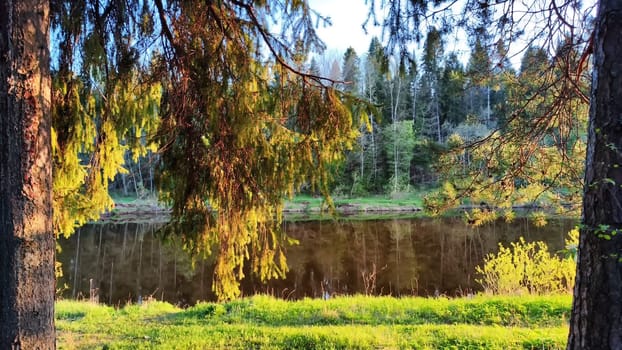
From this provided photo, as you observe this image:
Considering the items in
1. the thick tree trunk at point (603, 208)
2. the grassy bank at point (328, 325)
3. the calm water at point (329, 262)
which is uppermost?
the thick tree trunk at point (603, 208)

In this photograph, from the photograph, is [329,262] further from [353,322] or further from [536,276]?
[353,322]

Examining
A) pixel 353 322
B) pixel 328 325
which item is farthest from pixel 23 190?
pixel 353 322

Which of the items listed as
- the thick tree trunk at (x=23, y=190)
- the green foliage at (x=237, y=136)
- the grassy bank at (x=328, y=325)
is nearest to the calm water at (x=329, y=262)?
the grassy bank at (x=328, y=325)

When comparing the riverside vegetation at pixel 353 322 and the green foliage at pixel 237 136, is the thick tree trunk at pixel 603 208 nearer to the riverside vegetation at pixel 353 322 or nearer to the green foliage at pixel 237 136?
the riverside vegetation at pixel 353 322

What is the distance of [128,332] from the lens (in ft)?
15.6

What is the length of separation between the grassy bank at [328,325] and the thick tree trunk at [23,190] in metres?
2.27

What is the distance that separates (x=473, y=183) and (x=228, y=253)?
2275 mm

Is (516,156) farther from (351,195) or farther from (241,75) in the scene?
(351,195)

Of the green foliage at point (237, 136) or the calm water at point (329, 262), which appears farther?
the calm water at point (329, 262)

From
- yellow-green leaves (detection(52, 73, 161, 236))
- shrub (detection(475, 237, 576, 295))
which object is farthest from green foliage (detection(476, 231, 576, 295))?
yellow-green leaves (detection(52, 73, 161, 236))

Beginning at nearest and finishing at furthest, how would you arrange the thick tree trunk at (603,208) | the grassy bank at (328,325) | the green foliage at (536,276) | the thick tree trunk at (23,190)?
the thick tree trunk at (603,208) → the thick tree trunk at (23,190) → the grassy bank at (328,325) → the green foliage at (536,276)

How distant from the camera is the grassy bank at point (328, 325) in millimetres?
3963

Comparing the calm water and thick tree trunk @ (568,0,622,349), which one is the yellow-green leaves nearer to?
thick tree trunk @ (568,0,622,349)

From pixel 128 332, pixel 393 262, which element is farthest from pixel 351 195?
pixel 128 332
